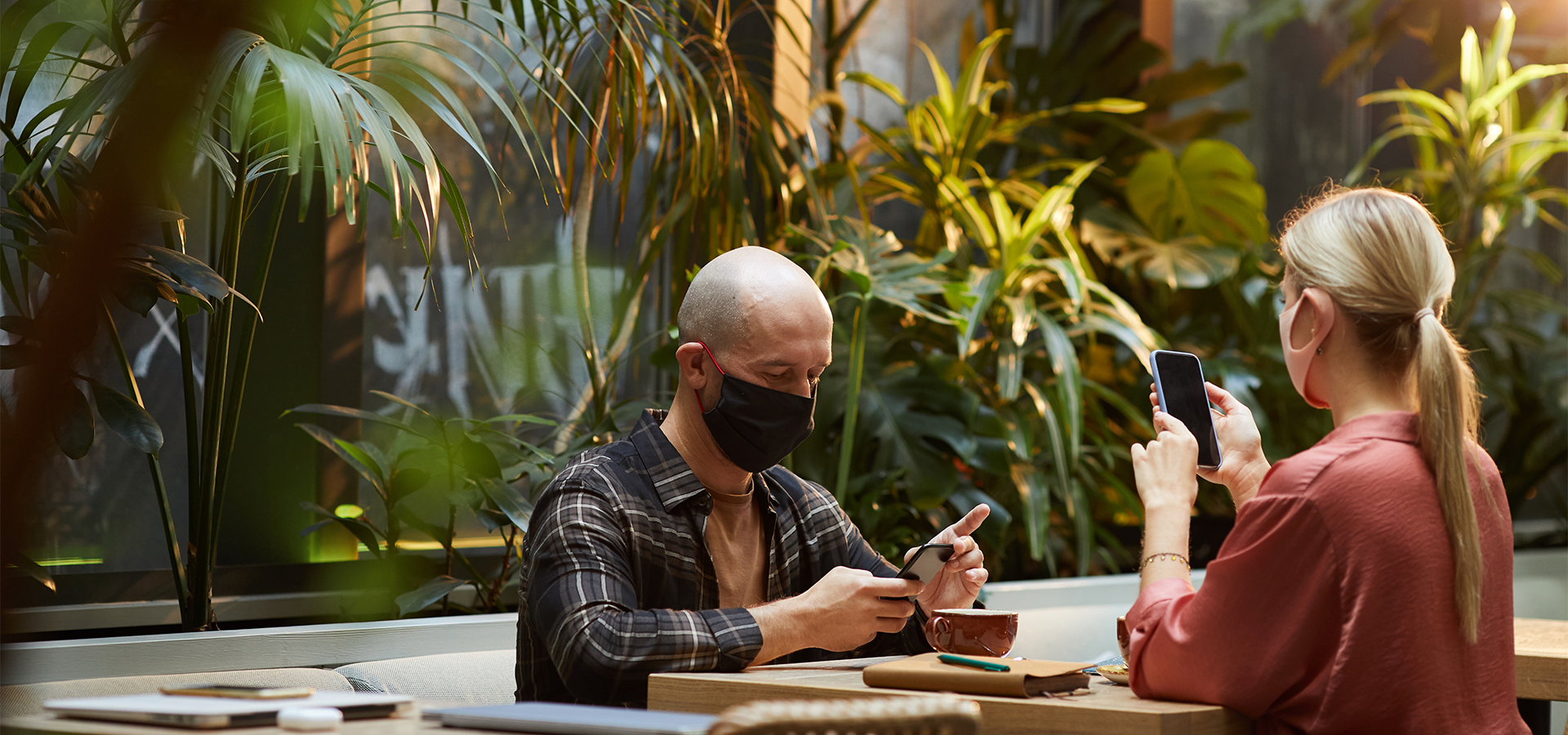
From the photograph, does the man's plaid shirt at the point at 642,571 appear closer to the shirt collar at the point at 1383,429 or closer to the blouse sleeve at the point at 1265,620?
the blouse sleeve at the point at 1265,620

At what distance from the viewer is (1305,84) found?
5434 mm

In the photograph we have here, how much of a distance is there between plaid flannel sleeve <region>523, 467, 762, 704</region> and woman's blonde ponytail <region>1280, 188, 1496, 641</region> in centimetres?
78

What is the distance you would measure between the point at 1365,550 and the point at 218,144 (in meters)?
1.69

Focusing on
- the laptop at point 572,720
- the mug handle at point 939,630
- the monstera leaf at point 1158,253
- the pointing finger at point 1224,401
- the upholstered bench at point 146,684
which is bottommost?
the upholstered bench at point 146,684

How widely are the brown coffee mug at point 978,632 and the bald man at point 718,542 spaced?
0.20 ft

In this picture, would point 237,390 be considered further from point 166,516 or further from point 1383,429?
point 1383,429

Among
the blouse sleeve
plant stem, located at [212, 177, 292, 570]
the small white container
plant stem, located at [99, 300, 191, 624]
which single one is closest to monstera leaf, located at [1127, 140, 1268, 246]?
plant stem, located at [212, 177, 292, 570]

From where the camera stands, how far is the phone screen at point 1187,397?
1692 mm

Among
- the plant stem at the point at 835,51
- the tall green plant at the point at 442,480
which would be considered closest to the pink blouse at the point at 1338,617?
the tall green plant at the point at 442,480

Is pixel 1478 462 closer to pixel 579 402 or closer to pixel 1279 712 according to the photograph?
pixel 1279 712

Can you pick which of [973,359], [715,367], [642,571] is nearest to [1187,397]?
[715,367]

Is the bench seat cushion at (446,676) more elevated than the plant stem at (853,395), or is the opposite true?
the plant stem at (853,395)

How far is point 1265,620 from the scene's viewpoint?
4.39ft

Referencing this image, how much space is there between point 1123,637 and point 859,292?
57.8 inches
